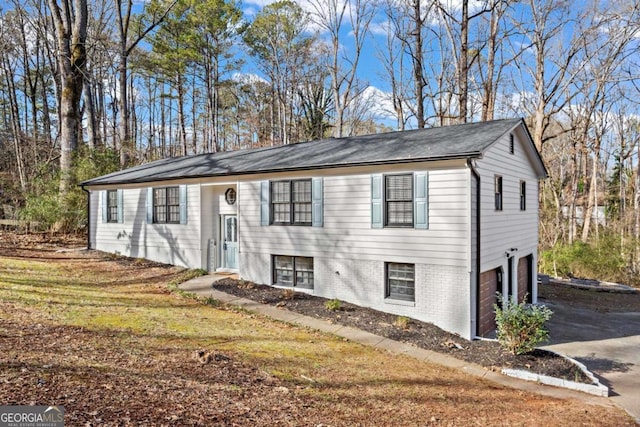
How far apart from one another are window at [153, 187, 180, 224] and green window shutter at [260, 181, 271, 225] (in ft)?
13.3

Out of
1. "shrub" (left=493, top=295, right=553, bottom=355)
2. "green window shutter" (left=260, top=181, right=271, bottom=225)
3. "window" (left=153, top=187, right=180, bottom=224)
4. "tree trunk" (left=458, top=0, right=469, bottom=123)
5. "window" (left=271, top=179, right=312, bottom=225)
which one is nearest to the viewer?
"shrub" (left=493, top=295, right=553, bottom=355)

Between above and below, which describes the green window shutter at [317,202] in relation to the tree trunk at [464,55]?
below

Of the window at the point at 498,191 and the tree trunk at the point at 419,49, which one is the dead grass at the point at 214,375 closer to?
the window at the point at 498,191

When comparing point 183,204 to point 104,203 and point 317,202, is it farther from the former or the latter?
point 317,202

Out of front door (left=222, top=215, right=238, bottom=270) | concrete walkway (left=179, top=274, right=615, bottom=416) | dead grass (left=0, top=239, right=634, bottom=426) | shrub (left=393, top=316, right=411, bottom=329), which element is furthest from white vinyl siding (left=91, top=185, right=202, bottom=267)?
shrub (left=393, top=316, right=411, bottom=329)

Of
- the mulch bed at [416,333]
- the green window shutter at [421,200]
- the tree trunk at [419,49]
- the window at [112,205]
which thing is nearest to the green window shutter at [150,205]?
the window at [112,205]

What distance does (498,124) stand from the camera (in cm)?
1135

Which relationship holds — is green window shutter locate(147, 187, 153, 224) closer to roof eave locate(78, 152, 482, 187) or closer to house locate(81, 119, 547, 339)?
house locate(81, 119, 547, 339)

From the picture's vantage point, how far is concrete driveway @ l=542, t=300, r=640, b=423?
7.58m

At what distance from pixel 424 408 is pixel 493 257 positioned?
19.8ft

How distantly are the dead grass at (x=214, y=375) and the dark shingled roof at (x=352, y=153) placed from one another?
470cm

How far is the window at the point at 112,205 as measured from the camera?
57.1ft

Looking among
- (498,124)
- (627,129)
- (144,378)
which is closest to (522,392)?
(144,378)

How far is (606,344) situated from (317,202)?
27.8ft
